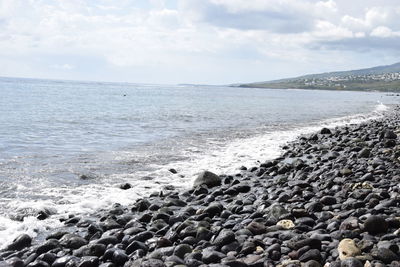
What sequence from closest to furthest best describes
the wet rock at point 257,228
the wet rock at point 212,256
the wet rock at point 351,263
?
the wet rock at point 351,263 < the wet rock at point 212,256 < the wet rock at point 257,228

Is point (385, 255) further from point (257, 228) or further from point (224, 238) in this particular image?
point (224, 238)

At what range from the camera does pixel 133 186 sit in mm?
13219

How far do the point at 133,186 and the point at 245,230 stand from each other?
6138 mm

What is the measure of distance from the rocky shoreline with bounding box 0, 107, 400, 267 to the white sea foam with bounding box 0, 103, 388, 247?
2.22ft

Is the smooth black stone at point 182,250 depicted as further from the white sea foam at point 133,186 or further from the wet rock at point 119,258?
the white sea foam at point 133,186

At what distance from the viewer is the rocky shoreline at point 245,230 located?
6.57 meters

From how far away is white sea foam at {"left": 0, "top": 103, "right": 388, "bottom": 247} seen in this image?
9391 mm

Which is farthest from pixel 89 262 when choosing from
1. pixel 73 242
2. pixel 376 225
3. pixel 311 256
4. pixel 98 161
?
pixel 98 161

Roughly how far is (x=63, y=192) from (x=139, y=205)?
3.13 metres

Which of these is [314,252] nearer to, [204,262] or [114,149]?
[204,262]

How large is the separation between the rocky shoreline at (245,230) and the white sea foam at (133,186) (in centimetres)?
68

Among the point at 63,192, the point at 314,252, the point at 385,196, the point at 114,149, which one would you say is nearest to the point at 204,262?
the point at 314,252

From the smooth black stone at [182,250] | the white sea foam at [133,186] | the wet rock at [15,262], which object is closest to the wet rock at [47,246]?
the wet rock at [15,262]

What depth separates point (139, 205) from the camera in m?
10.4
